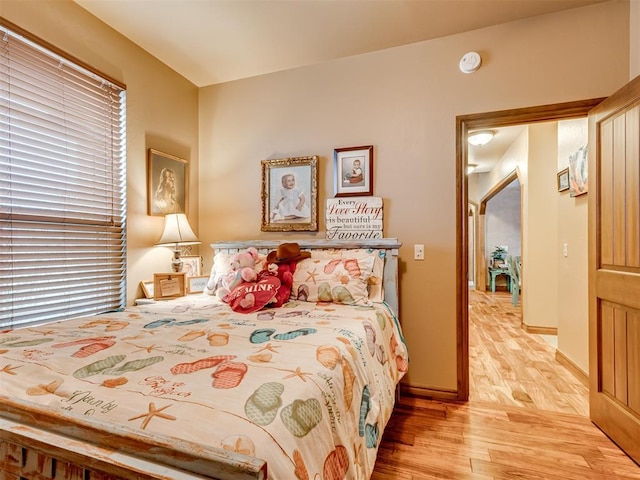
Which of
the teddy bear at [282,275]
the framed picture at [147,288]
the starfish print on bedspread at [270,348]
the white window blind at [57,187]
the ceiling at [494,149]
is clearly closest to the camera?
the starfish print on bedspread at [270,348]

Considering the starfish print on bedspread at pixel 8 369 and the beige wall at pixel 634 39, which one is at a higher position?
the beige wall at pixel 634 39

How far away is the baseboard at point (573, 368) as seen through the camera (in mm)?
2521

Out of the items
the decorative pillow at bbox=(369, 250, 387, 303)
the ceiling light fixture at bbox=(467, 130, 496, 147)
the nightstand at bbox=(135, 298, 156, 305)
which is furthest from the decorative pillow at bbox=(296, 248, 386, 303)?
the ceiling light fixture at bbox=(467, 130, 496, 147)

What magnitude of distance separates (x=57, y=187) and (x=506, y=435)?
3.00m

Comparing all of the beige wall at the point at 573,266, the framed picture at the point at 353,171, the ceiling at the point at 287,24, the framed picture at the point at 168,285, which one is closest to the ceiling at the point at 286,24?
the ceiling at the point at 287,24

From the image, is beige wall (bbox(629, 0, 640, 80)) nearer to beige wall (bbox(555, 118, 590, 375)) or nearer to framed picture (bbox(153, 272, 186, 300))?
beige wall (bbox(555, 118, 590, 375))

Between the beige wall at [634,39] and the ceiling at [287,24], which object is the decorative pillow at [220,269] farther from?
the beige wall at [634,39]

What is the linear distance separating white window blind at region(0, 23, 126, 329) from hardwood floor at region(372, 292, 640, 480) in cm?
205

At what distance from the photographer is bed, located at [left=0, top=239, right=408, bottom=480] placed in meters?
0.64

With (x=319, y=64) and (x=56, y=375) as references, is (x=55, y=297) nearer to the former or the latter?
(x=56, y=375)

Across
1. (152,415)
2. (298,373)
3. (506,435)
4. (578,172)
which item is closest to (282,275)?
(298,373)

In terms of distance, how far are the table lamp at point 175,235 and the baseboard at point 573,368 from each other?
3.26 m

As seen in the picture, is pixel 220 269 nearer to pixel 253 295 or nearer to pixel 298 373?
pixel 253 295

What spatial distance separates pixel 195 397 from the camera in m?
0.78
